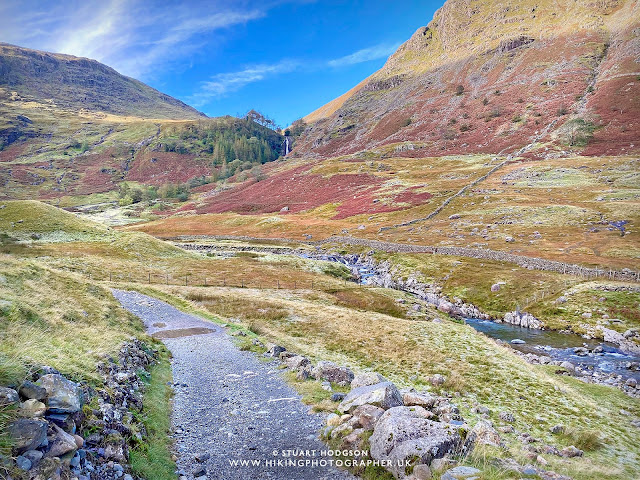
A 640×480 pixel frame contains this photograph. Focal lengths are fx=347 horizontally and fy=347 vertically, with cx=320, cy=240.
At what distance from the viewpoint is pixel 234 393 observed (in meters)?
16.9

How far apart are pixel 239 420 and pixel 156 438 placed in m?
3.25

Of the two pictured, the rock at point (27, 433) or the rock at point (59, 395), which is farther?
the rock at point (59, 395)

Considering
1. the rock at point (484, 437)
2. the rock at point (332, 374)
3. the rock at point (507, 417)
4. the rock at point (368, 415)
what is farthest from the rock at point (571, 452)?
the rock at point (332, 374)

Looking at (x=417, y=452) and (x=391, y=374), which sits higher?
(x=417, y=452)

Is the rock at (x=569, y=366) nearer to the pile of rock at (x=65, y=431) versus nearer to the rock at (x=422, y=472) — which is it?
the rock at (x=422, y=472)

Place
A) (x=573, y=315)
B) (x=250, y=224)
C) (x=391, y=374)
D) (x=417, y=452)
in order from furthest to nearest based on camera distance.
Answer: (x=250, y=224) → (x=573, y=315) → (x=391, y=374) → (x=417, y=452)

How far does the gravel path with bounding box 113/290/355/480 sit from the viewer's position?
11.1 m

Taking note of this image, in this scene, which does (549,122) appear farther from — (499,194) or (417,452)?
(417,452)

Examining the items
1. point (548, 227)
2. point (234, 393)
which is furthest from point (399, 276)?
point (234, 393)

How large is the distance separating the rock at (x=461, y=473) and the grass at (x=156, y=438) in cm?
779

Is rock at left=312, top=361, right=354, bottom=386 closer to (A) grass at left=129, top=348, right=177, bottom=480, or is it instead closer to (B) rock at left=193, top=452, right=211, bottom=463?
(A) grass at left=129, top=348, right=177, bottom=480

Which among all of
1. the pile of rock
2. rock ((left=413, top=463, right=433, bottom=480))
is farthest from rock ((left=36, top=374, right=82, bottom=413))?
rock ((left=413, top=463, right=433, bottom=480))

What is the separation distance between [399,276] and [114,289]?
1721 inches

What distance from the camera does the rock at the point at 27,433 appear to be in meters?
7.01
